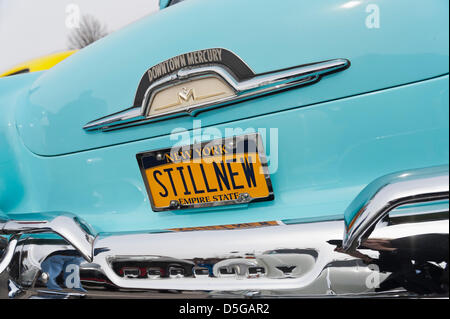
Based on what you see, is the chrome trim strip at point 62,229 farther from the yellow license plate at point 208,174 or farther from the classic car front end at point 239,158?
the yellow license plate at point 208,174

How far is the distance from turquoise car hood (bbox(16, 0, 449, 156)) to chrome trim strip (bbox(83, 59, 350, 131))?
20mm

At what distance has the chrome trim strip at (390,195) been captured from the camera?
38.1 inches

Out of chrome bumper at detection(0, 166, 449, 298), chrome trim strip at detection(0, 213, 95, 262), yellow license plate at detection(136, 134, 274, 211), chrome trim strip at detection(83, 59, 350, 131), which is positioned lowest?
chrome bumper at detection(0, 166, 449, 298)

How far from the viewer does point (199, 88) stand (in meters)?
1.31

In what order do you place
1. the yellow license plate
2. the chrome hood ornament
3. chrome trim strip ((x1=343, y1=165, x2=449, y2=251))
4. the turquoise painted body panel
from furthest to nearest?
the yellow license plate, the chrome hood ornament, the turquoise painted body panel, chrome trim strip ((x1=343, y1=165, x2=449, y2=251))

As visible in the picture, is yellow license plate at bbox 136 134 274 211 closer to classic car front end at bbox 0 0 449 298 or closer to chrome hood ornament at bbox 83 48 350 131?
classic car front end at bbox 0 0 449 298

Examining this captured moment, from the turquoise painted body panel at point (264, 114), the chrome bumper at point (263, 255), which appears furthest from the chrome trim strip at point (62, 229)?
the turquoise painted body panel at point (264, 114)

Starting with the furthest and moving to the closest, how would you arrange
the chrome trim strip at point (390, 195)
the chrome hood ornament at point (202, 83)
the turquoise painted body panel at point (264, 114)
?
the chrome hood ornament at point (202, 83)
the turquoise painted body panel at point (264, 114)
the chrome trim strip at point (390, 195)

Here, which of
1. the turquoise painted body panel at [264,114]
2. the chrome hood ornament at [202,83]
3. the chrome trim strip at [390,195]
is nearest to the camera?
the chrome trim strip at [390,195]

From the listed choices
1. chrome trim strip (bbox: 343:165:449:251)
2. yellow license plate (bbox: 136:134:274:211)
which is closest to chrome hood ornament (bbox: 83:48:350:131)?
yellow license plate (bbox: 136:134:274:211)

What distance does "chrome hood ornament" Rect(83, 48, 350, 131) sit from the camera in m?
1.19

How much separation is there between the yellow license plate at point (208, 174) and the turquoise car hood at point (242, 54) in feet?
0.26

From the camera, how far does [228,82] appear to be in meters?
1.26

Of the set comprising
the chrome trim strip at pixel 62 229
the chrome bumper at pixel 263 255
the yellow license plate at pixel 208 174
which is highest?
the yellow license plate at pixel 208 174
